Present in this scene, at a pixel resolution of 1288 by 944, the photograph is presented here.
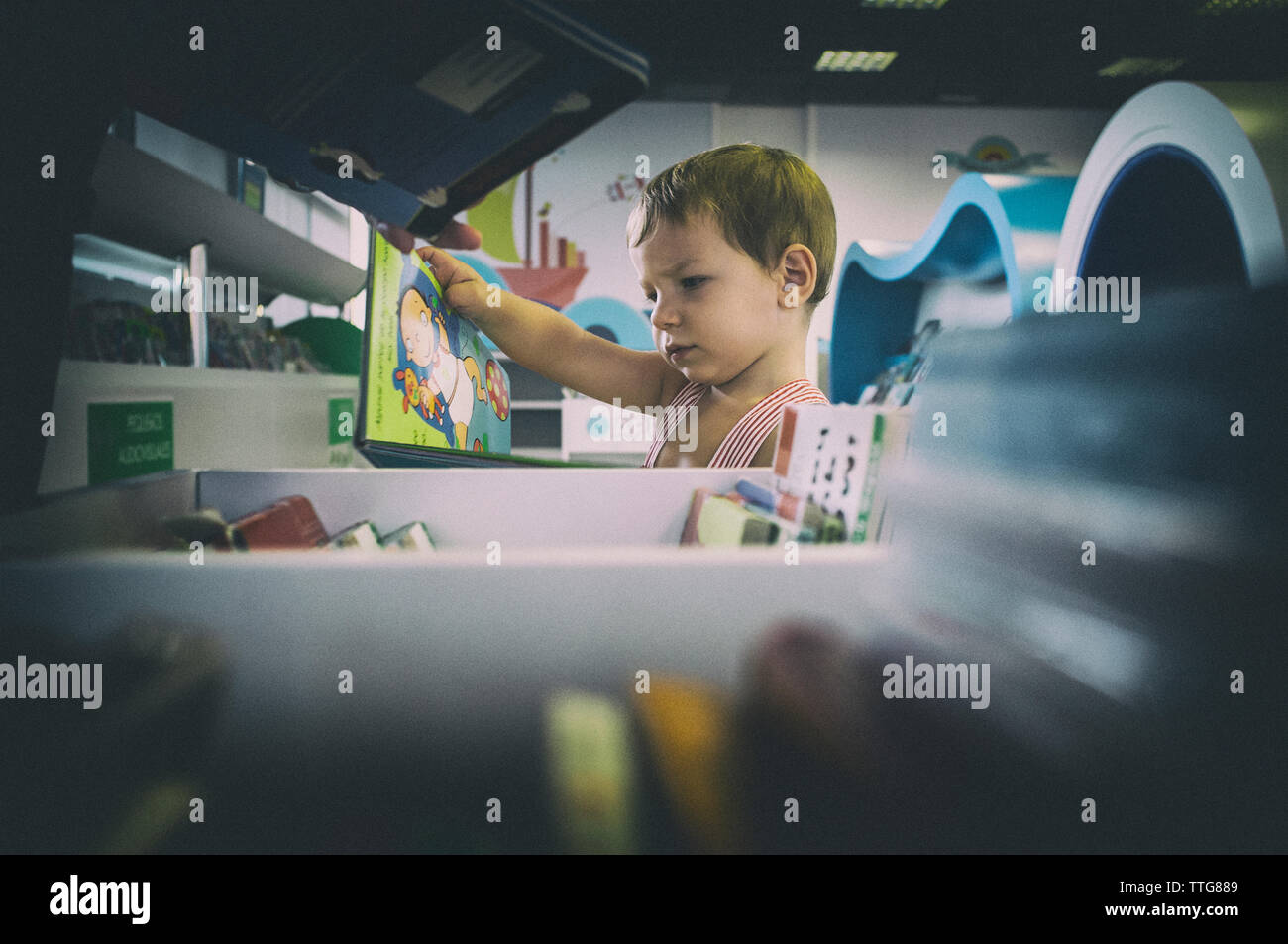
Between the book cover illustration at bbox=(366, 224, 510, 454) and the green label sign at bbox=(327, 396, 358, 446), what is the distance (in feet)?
3.62

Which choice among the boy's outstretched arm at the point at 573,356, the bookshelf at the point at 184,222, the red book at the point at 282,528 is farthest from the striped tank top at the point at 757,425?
the bookshelf at the point at 184,222

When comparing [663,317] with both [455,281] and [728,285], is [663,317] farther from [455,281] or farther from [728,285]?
[455,281]

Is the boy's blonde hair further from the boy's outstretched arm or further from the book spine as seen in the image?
the book spine

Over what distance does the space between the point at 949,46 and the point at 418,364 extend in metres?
5.25

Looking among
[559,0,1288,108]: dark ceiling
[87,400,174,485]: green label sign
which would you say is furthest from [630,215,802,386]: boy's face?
[559,0,1288,108]: dark ceiling

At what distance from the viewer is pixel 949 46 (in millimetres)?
4879

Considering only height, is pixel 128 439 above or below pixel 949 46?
below

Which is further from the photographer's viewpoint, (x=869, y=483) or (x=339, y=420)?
(x=339, y=420)

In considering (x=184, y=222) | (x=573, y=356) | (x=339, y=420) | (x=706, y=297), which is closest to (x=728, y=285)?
(x=706, y=297)

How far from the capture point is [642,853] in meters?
0.44

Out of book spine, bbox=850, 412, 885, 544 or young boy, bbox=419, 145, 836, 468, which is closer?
book spine, bbox=850, 412, 885, 544

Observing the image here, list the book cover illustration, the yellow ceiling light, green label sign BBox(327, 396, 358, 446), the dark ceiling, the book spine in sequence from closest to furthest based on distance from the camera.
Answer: the book spine, the book cover illustration, green label sign BBox(327, 396, 358, 446), the dark ceiling, the yellow ceiling light

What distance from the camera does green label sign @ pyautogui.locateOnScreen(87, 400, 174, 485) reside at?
0.88m

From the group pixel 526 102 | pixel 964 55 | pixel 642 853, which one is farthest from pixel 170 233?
pixel 964 55
